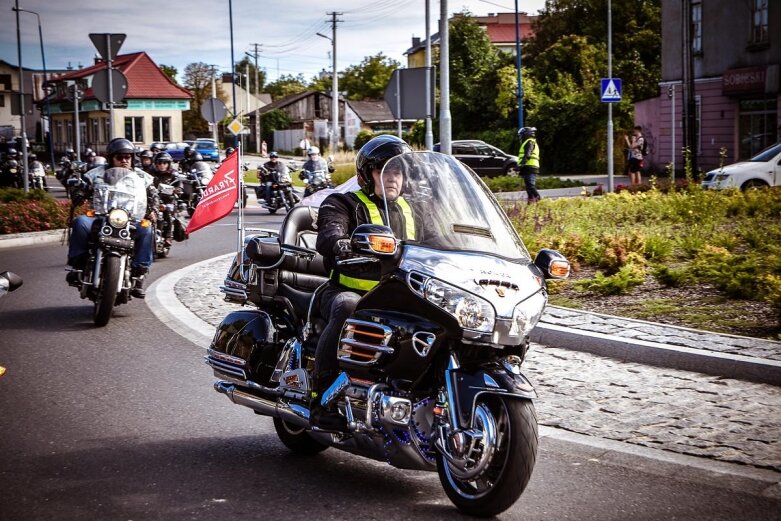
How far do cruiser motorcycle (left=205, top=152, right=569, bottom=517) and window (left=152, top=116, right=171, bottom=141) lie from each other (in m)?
86.4

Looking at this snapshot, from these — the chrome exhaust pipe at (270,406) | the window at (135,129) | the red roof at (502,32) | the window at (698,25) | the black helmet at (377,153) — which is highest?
the red roof at (502,32)

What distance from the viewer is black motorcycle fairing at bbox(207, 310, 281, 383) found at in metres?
5.47

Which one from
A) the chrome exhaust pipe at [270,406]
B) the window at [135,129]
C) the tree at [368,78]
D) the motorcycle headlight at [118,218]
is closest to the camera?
the chrome exhaust pipe at [270,406]

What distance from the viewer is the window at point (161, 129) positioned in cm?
8831

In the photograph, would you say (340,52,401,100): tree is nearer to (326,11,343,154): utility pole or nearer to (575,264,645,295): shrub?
(326,11,343,154): utility pole

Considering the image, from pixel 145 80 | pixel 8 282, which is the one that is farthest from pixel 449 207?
pixel 145 80

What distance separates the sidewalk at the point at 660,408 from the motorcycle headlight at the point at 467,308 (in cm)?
185

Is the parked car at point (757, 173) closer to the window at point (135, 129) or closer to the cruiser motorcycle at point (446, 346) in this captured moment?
the cruiser motorcycle at point (446, 346)

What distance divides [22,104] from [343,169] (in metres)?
11.7

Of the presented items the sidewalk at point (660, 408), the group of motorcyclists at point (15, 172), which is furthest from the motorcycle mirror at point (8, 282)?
the group of motorcyclists at point (15, 172)

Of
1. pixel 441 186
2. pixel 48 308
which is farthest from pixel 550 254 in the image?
pixel 48 308

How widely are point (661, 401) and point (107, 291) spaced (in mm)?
5605

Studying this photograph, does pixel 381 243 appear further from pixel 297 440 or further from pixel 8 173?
pixel 8 173

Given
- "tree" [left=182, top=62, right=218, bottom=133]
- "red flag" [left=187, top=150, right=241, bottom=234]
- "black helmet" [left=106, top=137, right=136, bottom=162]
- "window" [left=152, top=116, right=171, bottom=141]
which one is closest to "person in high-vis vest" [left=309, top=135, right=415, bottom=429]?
"red flag" [left=187, top=150, right=241, bottom=234]
